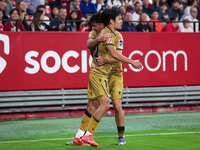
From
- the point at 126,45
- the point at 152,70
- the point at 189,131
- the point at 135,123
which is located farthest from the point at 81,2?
the point at 189,131

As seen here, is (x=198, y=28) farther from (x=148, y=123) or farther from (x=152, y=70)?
(x=148, y=123)

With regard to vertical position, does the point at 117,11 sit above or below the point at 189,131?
above

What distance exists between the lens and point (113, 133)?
26.3ft

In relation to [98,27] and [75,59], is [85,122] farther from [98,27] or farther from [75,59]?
[75,59]

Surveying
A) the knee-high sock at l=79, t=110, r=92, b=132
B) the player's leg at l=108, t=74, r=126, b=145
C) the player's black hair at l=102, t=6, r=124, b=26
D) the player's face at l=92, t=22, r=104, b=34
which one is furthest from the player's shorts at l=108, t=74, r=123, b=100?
the player's black hair at l=102, t=6, r=124, b=26

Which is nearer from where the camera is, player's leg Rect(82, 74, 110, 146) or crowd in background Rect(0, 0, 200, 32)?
player's leg Rect(82, 74, 110, 146)

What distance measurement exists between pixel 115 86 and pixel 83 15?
7.36 metres

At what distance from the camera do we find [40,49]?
11.2 metres

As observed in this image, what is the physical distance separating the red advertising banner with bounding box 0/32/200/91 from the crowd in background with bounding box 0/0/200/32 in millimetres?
307

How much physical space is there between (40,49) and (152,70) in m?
3.87

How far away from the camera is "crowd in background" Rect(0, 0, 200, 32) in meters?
11.3

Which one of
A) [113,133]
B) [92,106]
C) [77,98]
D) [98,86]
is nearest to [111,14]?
[98,86]

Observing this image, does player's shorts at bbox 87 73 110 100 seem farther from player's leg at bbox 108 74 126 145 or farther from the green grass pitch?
the green grass pitch

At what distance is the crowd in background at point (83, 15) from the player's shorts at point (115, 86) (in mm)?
5212
